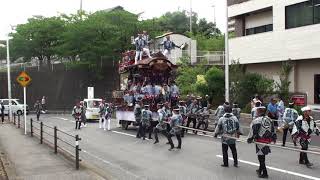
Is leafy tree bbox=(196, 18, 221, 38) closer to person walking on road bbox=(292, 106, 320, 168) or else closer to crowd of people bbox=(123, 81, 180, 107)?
crowd of people bbox=(123, 81, 180, 107)

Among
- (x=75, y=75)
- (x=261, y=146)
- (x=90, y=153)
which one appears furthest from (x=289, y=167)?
(x=75, y=75)

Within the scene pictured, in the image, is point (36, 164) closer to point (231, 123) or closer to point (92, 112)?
point (231, 123)

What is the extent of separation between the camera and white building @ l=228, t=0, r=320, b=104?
34594mm

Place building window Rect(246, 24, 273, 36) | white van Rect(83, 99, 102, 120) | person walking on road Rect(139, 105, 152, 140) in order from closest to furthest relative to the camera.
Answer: person walking on road Rect(139, 105, 152, 140), white van Rect(83, 99, 102, 120), building window Rect(246, 24, 273, 36)

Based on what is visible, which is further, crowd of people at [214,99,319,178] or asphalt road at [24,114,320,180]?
asphalt road at [24,114,320,180]

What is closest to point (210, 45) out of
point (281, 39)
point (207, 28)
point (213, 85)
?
point (207, 28)

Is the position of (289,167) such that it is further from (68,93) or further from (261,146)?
(68,93)

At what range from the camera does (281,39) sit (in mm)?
37375

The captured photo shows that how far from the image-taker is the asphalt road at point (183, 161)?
12883mm

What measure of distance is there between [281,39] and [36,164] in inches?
1056

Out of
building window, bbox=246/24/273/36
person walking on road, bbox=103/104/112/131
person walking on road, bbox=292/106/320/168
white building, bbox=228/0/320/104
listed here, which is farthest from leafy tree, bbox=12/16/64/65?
person walking on road, bbox=292/106/320/168

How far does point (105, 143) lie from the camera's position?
70.6 feet

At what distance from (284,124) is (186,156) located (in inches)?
145

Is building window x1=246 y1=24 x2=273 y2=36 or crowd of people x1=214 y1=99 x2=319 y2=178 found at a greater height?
building window x1=246 y1=24 x2=273 y2=36
